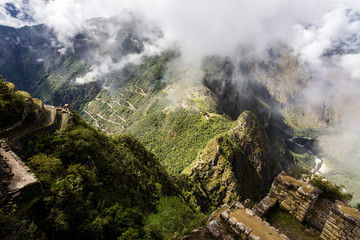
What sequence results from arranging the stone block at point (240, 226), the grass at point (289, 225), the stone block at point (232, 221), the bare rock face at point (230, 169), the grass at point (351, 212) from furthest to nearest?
the bare rock face at point (230, 169) → the grass at point (289, 225) → the grass at point (351, 212) → the stone block at point (232, 221) → the stone block at point (240, 226)

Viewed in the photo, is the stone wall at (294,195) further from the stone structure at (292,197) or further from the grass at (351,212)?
the grass at (351,212)

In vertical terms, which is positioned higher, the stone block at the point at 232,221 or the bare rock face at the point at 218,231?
the stone block at the point at 232,221

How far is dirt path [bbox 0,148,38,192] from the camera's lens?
11136 mm

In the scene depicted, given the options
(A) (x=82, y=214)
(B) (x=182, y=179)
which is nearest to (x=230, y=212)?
(A) (x=82, y=214)

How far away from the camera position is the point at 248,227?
10242 millimetres

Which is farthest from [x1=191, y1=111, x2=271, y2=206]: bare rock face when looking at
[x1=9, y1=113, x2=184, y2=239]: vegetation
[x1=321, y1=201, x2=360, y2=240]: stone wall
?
[x1=321, y1=201, x2=360, y2=240]: stone wall

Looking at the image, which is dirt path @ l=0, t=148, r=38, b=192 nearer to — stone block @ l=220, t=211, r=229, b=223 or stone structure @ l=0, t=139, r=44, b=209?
stone structure @ l=0, t=139, r=44, b=209

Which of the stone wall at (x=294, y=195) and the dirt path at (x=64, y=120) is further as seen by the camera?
the dirt path at (x=64, y=120)

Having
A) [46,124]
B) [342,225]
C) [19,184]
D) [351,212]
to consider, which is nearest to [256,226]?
[342,225]

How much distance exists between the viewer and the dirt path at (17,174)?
36.5 feet

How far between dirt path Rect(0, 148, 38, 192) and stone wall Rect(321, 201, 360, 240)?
1996cm

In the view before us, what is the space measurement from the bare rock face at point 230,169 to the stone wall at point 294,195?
203 ft

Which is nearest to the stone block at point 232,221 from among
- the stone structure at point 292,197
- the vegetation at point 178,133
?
the stone structure at point 292,197

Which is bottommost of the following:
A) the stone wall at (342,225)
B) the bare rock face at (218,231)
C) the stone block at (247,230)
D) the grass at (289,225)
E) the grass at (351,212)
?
the bare rock face at (218,231)
